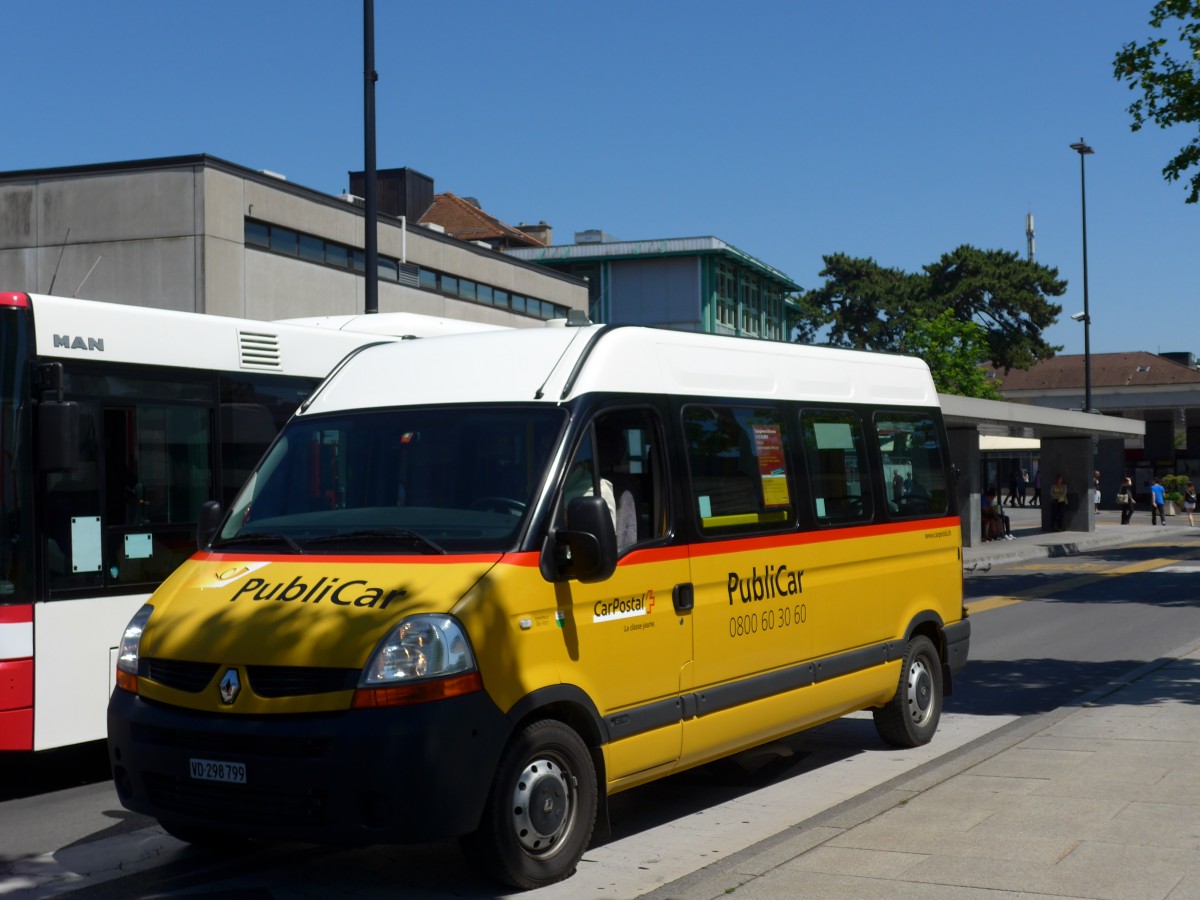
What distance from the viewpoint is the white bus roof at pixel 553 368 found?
6.89m

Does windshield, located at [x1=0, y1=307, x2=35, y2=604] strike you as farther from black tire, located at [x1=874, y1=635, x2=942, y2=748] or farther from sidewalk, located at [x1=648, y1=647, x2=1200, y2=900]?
black tire, located at [x1=874, y1=635, x2=942, y2=748]

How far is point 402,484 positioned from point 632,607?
118 centimetres

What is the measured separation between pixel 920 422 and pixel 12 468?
5.75 m

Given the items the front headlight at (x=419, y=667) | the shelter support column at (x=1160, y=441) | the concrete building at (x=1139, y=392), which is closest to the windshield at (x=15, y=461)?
the front headlight at (x=419, y=667)

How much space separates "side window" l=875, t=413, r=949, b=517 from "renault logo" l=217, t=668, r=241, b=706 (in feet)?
15.7

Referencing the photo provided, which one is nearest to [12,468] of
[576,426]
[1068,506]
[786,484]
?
[576,426]

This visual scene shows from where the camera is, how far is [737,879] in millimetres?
6062

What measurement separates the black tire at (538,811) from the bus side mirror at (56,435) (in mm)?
3512

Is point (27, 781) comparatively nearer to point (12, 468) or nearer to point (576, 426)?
point (12, 468)

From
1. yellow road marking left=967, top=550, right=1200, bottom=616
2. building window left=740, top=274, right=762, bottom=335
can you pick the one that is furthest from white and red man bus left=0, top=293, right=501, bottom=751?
building window left=740, top=274, right=762, bottom=335

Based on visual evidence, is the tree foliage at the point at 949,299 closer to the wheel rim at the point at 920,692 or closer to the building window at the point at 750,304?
the building window at the point at 750,304

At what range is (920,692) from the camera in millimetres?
9703

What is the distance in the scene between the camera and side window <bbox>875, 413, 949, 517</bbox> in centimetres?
945

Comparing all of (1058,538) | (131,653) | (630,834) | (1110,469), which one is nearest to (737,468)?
(630,834)
